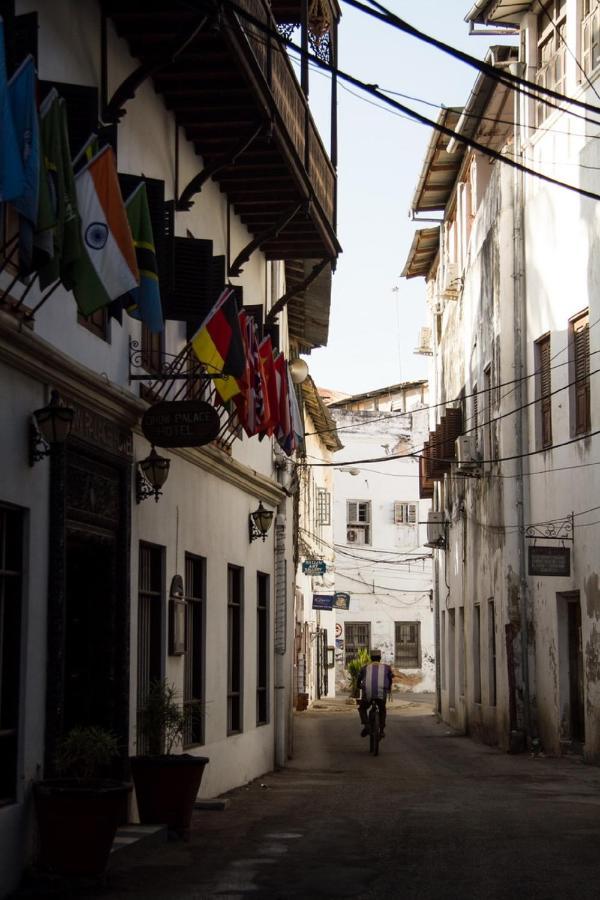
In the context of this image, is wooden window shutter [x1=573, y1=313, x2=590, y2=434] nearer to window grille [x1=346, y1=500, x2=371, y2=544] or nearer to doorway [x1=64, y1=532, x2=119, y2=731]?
doorway [x1=64, y1=532, x2=119, y2=731]

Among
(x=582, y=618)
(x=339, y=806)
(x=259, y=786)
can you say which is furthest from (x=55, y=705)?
(x=582, y=618)

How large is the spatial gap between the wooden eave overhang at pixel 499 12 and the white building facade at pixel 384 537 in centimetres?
3140

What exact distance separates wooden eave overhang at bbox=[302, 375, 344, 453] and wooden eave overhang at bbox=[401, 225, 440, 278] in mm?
4290

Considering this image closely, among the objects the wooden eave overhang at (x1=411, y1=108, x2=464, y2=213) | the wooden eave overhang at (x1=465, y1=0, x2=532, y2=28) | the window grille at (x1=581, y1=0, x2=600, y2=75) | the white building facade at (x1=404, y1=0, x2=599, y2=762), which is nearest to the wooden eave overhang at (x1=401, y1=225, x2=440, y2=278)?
the wooden eave overhang at (x1=411, y1=108, x2=464, y2=213)

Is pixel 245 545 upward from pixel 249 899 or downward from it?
upward

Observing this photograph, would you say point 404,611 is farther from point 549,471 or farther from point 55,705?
point 55,705

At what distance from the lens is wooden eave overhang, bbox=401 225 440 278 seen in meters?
36.7

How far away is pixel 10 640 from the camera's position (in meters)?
9.88

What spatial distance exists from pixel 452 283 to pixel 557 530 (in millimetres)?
11449

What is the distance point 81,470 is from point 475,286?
18341 millimetres

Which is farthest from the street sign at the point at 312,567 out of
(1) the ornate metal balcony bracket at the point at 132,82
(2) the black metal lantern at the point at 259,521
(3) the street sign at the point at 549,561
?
(1) the ornate metal balcony bracket at the point at 132,82

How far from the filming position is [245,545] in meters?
18.9

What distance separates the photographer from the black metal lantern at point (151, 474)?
13.0 metres

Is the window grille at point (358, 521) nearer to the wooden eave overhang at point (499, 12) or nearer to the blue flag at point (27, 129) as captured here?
the wooden eave overhang at point (499, 12)
